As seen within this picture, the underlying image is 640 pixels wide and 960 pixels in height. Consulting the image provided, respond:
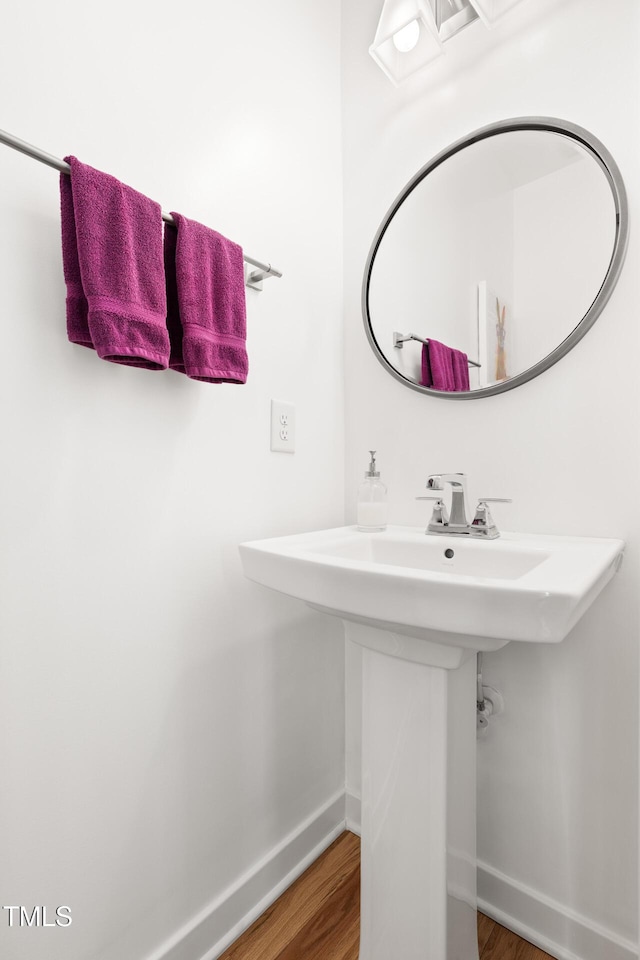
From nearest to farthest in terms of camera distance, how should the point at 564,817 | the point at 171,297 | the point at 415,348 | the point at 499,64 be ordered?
the point at 171,297 < the point at 564,817 < the point at 499,64 < the point at 415,348

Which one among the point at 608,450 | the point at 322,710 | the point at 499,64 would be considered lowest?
the point at 322,710

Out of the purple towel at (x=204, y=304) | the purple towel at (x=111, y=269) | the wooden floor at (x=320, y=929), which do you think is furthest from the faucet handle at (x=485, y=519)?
the wooden floor at (x=320, y=929)

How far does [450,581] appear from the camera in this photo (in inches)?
25.2

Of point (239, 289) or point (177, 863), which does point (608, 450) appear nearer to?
point (239, 289)

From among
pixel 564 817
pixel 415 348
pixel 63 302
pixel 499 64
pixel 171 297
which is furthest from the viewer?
pixel 415 348

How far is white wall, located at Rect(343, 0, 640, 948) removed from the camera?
96cm

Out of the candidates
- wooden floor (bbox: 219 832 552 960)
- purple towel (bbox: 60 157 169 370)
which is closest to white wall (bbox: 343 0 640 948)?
wooden floor (bbox: 219 832 552 960)

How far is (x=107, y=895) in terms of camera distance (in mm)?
865

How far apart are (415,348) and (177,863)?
124cm

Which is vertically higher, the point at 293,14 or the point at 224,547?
the point at 293,14

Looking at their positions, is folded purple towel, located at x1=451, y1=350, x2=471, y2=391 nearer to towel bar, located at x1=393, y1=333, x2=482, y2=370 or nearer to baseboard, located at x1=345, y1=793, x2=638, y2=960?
towel bar, located at x1=393, y1=333, x2=482, y2=370

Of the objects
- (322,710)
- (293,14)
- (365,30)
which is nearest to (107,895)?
(322,710)

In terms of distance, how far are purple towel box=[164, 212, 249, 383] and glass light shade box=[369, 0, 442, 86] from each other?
73 centimetres

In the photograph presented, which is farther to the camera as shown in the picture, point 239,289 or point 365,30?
point 365,30
